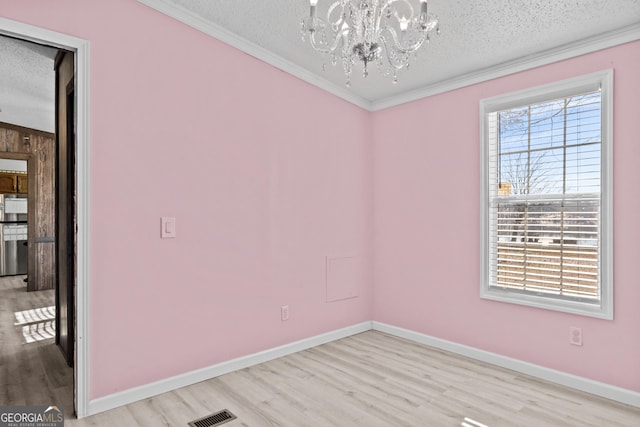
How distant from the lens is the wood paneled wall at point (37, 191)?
605cm

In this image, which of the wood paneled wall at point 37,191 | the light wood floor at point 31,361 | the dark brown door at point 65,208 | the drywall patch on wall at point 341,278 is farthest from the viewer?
the wood paneled wall at point 37,191

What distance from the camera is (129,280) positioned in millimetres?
2398

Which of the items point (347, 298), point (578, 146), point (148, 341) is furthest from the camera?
point (347, 298)

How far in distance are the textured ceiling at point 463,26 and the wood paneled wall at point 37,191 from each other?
17.5 feet

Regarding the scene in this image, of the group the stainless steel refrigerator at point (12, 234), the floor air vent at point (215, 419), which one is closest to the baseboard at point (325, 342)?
the floor air vent at point (215, 419)

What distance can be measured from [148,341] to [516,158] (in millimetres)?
3197

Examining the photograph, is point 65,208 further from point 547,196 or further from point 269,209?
point 547,196

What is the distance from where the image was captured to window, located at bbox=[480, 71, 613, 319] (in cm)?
267

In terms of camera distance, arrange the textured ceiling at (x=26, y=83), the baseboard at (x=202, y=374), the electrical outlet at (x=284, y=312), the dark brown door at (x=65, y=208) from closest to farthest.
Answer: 1. the baseboard at (x=202, y=374)
2. the dark brown door at (x=65, y=208)
3. the textured ceiling at (x=26, y=83)
4. the electrical outlet at (x=284, y=312)

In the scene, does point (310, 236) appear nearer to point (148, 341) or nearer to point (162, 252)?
point (162, 252)

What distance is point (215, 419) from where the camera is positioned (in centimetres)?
222

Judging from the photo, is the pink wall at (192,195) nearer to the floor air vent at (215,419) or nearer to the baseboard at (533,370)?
the floor air vent at (215,419)

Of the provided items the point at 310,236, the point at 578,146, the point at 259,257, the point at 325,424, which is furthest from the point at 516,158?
the point at 325,424

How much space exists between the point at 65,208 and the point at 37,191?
13.8ft
